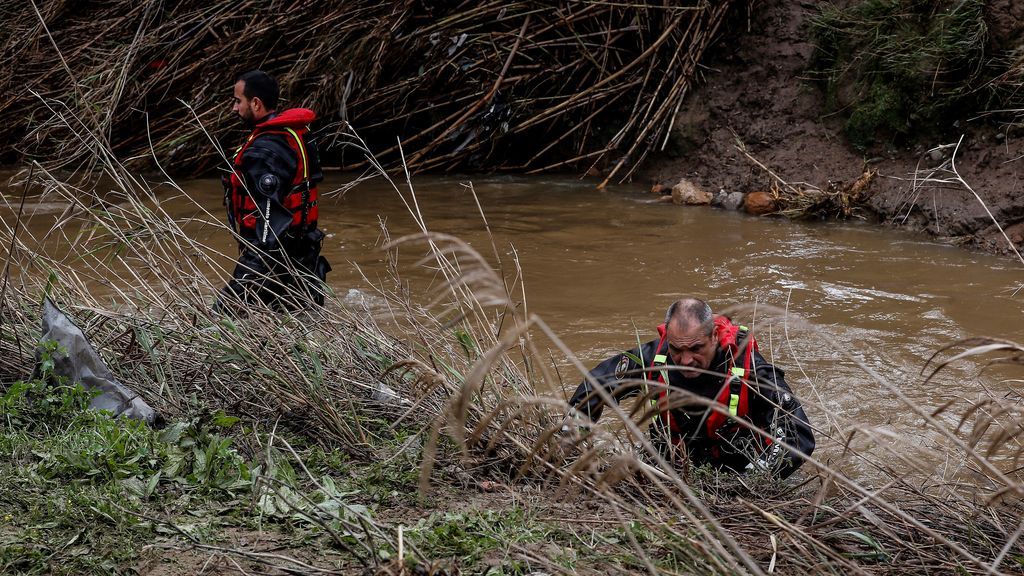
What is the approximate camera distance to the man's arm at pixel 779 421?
136 inches

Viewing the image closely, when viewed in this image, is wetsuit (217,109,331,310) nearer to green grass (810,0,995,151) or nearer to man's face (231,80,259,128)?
man's face (231,80,259,128)

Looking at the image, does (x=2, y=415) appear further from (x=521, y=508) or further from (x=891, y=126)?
(x=891, y=126)

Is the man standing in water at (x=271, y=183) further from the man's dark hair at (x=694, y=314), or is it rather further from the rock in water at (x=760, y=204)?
the rock in water at (x=760, y=204)

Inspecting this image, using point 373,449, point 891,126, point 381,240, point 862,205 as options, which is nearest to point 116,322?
point 373,449

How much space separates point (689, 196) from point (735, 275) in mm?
2038

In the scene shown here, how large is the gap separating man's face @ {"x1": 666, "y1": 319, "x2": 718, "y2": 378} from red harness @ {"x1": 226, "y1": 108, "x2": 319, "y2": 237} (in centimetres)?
223

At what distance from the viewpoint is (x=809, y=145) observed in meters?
9.48

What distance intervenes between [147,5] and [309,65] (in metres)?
2.20

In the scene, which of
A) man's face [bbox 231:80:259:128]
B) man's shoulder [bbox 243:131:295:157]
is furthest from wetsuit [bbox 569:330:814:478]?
man's face [bbox 231:80:259:128]

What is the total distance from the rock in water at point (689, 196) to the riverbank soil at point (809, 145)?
0.18 metres

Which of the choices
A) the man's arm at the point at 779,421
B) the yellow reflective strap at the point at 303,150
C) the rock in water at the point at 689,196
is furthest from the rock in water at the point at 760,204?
the man's arm at the point at 779,421

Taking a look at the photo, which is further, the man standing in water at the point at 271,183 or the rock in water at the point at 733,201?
the rock in water at the point at 733,201

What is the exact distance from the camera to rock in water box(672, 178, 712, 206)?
9.39 metres

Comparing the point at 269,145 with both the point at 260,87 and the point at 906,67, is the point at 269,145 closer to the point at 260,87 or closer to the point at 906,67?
→ the point at 260,87
